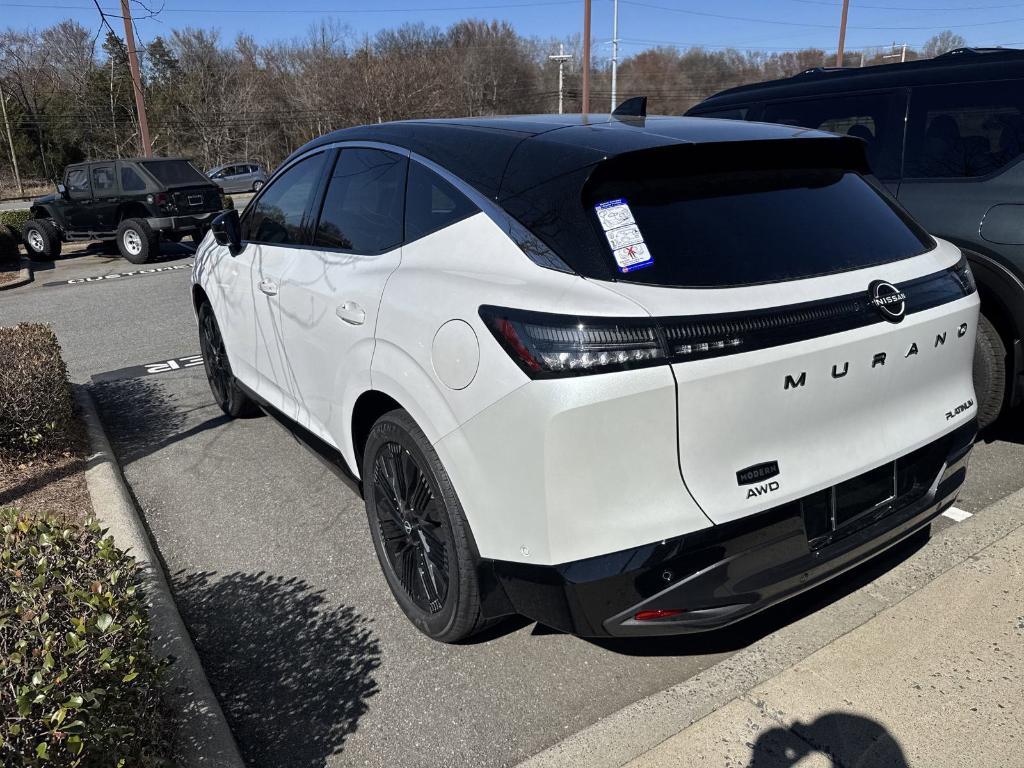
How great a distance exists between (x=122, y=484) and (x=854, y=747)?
11.9ft

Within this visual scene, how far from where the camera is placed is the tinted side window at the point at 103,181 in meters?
14.2

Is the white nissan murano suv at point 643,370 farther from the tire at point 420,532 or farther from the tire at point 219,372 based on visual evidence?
the tire at point 219,372

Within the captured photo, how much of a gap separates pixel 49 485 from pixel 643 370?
3504 mm

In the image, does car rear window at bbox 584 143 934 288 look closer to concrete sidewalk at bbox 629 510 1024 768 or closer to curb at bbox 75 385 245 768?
concrete sidewalk at bbox 629 510 1024 768

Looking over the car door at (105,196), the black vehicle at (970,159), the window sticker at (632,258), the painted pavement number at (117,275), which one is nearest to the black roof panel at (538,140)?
the window sticker at (632,258)

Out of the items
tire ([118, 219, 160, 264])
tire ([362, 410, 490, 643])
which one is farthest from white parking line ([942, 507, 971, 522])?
tire ([118, 219, 160, 264])

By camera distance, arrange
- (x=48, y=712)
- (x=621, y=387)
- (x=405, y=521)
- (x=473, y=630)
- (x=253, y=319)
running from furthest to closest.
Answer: (x=253, y=319) < (x=405, y=521) < (x=473, y=630) < (x=621, y=387) < (x=48, y=712)

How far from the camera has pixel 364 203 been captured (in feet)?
10.5

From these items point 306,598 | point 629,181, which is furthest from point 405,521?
point 629,181

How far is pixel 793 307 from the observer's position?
2139 millimetres

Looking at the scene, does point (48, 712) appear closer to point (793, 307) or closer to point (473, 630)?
point (473, 630)

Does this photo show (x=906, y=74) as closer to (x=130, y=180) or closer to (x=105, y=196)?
(x=130, y=180)

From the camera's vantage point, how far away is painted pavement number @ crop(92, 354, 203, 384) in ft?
20.9

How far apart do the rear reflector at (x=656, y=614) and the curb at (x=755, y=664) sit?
0.47 metres
